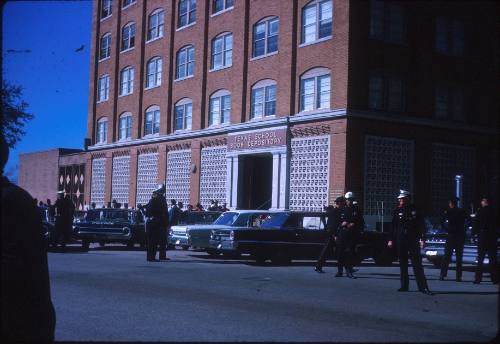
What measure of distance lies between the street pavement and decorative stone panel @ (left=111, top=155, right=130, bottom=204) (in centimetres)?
2641

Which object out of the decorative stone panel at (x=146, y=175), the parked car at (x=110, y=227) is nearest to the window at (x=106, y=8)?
the decorative stone panel at (x=146, y=175)

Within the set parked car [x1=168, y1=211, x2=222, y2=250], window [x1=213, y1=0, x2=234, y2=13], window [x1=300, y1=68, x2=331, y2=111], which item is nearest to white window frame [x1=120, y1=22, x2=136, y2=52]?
window [x1=213, y1=0, x2=234, y2=13]

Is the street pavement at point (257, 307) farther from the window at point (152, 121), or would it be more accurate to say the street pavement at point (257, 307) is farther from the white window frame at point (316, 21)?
the window at point (152, 121)

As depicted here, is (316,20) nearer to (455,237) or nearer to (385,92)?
(385,92)

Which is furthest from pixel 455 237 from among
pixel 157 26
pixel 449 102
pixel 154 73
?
pixel 157 26

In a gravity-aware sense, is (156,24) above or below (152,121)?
above

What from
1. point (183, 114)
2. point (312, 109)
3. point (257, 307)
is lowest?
point (257, 307)

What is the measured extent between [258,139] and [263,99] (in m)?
1.98

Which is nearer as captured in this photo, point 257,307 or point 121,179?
point 257,307

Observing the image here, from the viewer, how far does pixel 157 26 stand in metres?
38.3

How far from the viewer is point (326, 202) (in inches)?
993

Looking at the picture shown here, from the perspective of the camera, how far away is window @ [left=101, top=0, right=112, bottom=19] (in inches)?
1700

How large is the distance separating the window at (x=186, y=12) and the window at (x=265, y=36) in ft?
20.8

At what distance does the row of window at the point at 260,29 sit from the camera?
2617 cm
